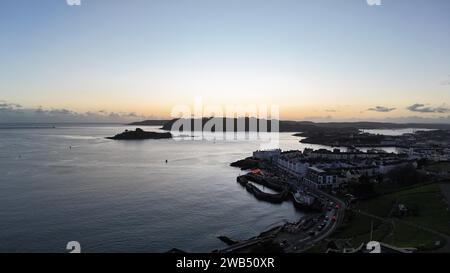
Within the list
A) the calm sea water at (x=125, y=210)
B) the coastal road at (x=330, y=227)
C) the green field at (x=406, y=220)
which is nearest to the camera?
the green field at (x=406, y=220)

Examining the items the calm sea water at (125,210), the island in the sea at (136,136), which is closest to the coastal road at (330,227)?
the calm sea water at (125,210)

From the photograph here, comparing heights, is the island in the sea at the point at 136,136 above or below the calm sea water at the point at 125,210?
above

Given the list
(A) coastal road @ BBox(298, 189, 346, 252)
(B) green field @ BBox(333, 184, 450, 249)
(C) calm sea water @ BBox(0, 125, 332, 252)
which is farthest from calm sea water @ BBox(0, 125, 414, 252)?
(B) green field @ BBox(333, 184, 450, 249)

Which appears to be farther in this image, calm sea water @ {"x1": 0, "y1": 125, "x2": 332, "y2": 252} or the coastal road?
calm sea water @ {"x1": 0, "y1": 125, "x2": 332, "y2": 252}

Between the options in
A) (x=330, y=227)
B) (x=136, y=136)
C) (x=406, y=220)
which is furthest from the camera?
(x=136, y=136)

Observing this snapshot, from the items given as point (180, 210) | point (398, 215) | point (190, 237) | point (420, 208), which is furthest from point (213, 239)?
point (420, 208)

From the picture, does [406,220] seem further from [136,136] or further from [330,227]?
[136,136]

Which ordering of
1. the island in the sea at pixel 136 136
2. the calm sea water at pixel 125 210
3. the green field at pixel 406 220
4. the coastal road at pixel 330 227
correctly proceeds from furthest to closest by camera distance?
the island in the sea at pixel 136 136 < the calm sea water at pixel 125 210 < the coastal road at pixel 330 227 < the green field at pixel 406 220

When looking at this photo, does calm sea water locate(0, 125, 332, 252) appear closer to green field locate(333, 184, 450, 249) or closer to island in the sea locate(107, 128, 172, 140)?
green field locate(333, 184, 450, 249)

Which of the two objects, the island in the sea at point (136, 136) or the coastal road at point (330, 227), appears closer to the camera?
the coastal road at point (330, 227)

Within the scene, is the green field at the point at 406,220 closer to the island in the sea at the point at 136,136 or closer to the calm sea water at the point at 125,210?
the calm sea water at the point at 125,210

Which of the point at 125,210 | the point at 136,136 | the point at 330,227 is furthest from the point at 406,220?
the point at 136,136
